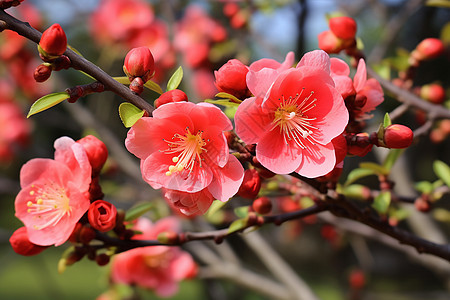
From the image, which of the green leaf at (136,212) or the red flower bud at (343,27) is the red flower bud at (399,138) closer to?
the red flower bud at (343,27)

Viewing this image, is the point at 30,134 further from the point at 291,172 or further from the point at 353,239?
the point at 291,172

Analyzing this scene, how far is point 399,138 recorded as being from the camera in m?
0.59

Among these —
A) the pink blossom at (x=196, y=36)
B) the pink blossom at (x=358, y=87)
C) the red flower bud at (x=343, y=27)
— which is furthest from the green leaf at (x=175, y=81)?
the pink blossom at (x=196, y=36)

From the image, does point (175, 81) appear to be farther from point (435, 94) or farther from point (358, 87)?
point (435, 94)

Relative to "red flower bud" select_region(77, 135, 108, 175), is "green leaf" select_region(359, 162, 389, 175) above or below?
below

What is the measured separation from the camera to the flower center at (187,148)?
626 mm

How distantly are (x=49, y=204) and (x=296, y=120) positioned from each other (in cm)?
48

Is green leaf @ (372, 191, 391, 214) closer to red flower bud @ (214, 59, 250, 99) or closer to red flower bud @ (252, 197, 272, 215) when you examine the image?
red flower bud @ (252, 197, 272, 215)

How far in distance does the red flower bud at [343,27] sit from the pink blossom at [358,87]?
16 centimetres

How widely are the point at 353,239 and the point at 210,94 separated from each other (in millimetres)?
1175

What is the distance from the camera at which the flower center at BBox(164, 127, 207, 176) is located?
626mm

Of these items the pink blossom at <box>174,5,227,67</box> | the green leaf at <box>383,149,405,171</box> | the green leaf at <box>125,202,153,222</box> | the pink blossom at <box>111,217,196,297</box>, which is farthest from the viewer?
the pink blossom at <box>174,5,227,67</box>

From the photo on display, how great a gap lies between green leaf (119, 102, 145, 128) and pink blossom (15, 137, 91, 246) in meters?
0.16

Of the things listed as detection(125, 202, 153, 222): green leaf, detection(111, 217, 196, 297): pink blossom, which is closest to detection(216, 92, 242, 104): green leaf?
detection(125, 202, 153, 222): green leaf
